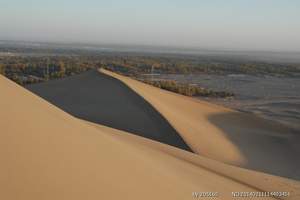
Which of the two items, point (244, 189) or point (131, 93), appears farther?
point (131, 93)

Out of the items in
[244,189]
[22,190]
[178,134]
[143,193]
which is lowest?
[178,134]

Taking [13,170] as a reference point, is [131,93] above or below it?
below

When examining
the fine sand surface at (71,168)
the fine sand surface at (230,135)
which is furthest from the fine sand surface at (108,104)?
the fine sand surface at (71,168)

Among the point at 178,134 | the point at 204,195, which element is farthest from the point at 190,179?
the point at 178,134

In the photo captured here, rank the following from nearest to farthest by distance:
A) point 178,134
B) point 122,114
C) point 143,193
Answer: point 143,193, point 178,134, point 122,114

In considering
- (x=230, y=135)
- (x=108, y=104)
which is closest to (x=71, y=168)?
(x=230, y=135)

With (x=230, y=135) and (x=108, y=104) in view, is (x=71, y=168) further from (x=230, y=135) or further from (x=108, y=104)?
(x=108, y=104)

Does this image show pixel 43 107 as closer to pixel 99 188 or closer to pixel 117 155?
pixel 117 155

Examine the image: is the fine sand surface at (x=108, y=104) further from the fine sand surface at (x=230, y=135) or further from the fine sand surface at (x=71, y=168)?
the fine sand surface at (x=71, y=168)
